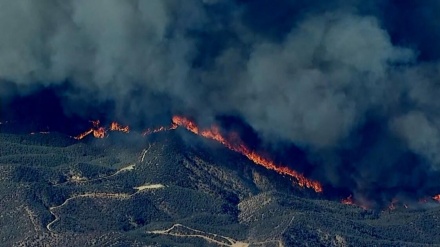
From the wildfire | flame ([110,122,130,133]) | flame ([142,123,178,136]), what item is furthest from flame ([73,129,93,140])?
flame ([142,123,178,136])

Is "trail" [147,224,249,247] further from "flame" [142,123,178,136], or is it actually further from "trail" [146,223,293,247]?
"flame" [142,123,178,136]

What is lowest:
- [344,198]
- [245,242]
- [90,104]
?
[245,242]

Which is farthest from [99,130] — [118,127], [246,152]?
[246,152]

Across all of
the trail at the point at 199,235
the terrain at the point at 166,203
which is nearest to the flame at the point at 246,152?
the terrain at the point at 166,203

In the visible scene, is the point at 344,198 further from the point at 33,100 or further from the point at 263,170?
the point at 33,100

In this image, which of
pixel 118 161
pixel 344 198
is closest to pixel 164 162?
pixel 118 161

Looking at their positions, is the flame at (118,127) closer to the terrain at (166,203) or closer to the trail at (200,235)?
the terrain at (166,203)
